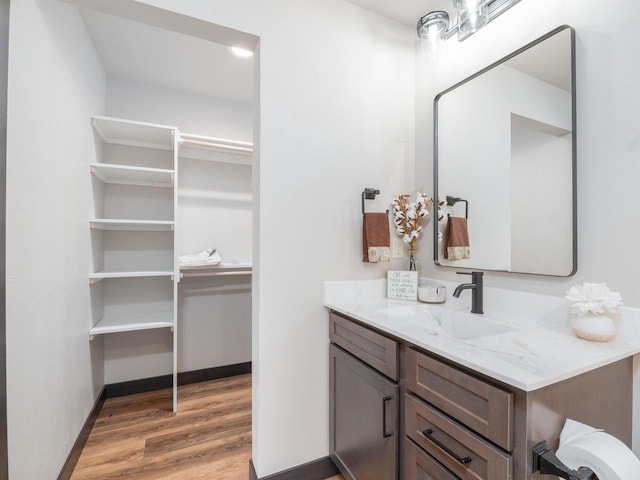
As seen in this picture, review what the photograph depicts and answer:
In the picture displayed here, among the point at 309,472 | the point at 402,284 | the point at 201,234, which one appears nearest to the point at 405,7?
the point at 402,284

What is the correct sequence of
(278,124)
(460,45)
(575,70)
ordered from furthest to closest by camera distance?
(460,45) < (278,124) < (575,70)

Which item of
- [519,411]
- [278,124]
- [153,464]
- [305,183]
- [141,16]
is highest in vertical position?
[141,16]

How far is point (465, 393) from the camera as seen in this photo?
86 centimetres

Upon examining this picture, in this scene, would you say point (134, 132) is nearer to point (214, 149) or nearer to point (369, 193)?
point (214, 149)

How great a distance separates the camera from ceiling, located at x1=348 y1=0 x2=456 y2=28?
1.65 m

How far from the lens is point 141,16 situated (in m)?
1.32

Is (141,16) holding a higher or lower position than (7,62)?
higher

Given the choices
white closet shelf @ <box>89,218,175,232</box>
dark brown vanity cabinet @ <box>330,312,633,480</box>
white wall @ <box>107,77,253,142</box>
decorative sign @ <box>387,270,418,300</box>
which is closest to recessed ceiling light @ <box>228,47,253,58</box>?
white wall @ <box>107,77,253,142</box>

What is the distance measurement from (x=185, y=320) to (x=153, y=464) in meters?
1.08

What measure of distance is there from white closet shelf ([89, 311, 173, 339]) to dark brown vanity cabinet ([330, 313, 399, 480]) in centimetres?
137

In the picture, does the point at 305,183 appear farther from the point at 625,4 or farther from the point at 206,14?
the point at 625,4

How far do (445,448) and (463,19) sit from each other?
69.9 inches

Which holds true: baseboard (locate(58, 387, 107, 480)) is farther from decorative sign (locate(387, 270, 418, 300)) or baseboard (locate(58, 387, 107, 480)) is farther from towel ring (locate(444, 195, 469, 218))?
towel ring (locate(444, 195, 469, 218))

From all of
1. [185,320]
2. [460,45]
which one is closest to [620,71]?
[460,45]
